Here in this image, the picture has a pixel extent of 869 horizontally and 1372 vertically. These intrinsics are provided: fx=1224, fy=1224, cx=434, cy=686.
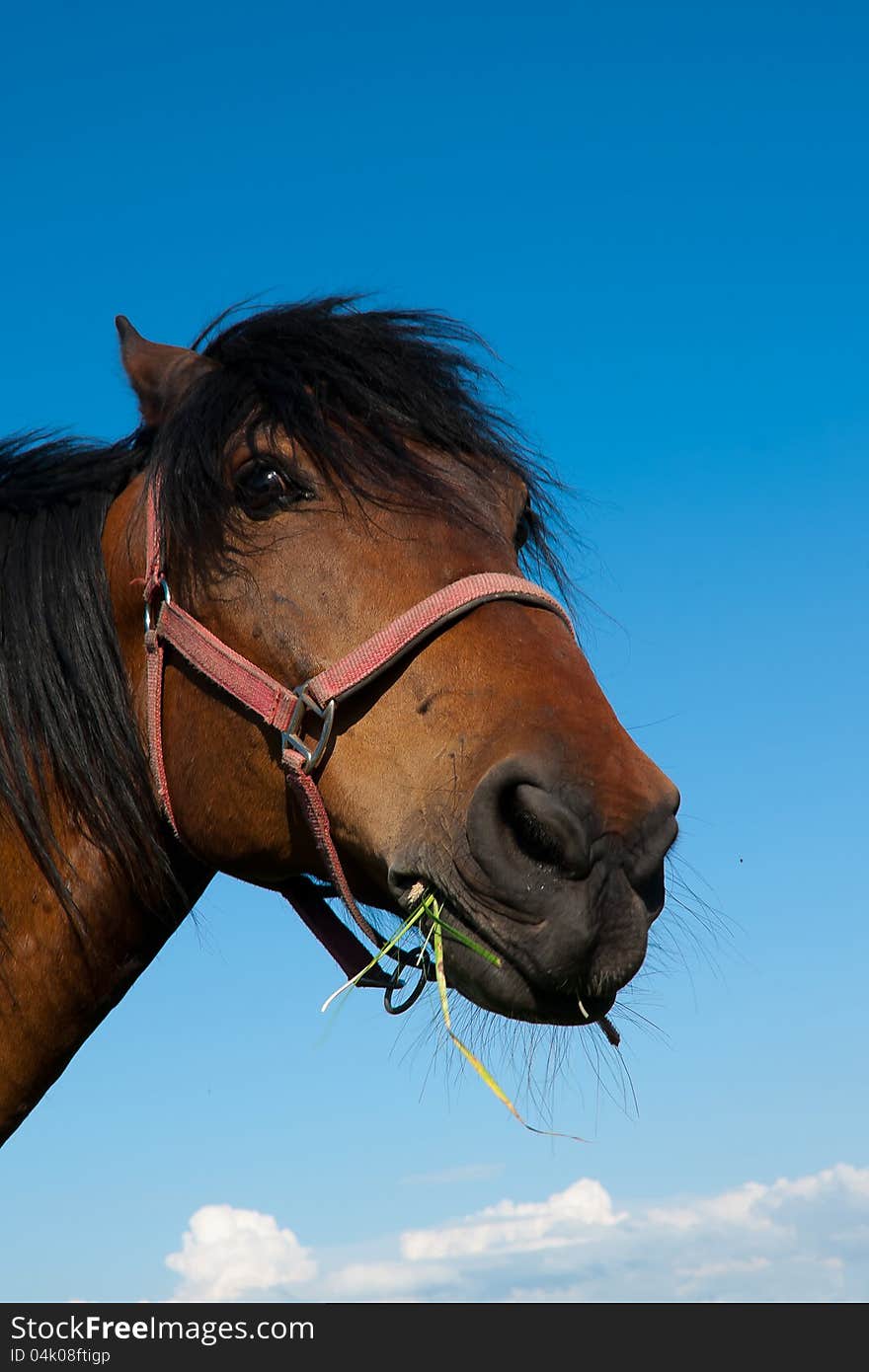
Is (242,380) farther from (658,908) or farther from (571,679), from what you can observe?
(658,908)

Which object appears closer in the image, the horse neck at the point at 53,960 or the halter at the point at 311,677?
the halter at the point at 311,677

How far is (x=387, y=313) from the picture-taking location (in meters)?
4.32

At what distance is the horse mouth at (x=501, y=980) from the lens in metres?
3.01

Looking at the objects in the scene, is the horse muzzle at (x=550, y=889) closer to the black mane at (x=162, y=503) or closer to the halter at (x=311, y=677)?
the halter at (x=311, y=677)

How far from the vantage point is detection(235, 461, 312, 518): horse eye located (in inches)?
144

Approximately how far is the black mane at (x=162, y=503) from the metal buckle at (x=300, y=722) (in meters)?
0.54

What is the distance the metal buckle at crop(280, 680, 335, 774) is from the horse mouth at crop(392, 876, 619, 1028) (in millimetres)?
460

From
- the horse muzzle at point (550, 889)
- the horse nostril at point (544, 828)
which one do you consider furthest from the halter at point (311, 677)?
the horse nostril at point (544, 828)

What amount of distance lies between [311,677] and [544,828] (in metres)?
0.86

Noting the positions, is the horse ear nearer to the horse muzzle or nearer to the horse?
the horse

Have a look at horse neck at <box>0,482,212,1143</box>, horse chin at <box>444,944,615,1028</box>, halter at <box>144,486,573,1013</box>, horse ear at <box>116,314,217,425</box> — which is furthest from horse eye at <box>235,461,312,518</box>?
horse chin at <box>444,944,615,1028</box>

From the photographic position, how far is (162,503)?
3.76m

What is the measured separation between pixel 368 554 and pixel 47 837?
4.21 ft

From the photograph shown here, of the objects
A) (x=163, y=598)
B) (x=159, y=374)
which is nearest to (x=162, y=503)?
(x=163, y=598)
